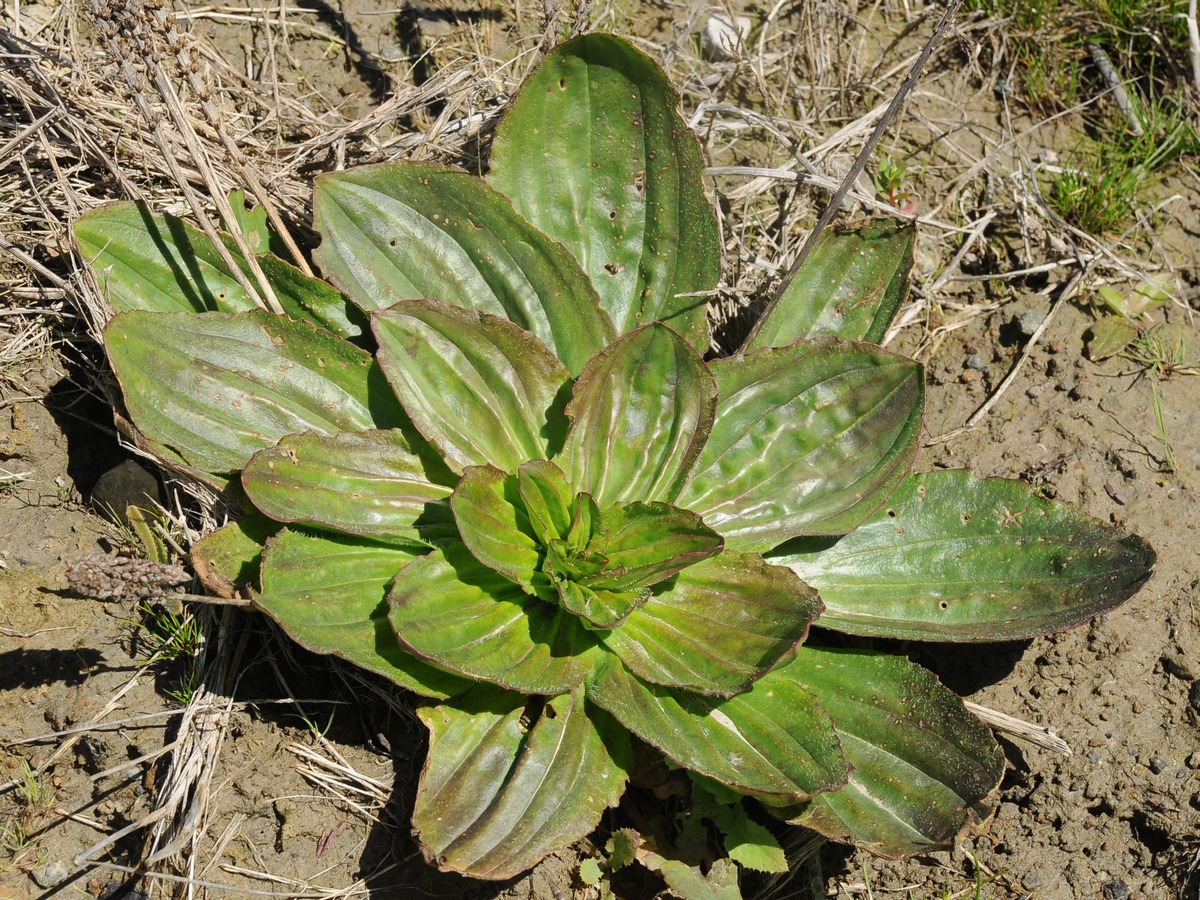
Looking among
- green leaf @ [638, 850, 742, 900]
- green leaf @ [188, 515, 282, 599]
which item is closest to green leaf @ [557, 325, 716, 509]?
green leaf @ [188, 515, 282, 599]

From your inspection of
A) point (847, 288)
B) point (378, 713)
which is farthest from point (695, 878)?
point (847, 288)

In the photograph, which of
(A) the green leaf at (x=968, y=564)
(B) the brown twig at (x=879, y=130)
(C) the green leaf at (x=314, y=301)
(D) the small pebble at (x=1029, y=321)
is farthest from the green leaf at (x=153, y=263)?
(D) the small pebble at (x=1029, y=321)

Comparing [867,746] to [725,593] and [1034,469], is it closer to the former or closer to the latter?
[725,593]

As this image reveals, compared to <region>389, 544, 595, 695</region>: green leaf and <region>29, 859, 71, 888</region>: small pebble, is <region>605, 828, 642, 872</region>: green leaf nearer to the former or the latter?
<region>389, 544, 595, 695</region>: green leaf

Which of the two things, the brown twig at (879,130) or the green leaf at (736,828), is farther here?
the green leaf at (736,828)

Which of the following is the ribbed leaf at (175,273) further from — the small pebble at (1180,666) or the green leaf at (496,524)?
the small pebble at (1180,666)

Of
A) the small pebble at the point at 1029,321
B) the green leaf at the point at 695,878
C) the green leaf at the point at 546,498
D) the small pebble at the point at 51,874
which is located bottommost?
the green leaf at the point at 695,878

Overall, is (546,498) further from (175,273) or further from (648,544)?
(175,273)

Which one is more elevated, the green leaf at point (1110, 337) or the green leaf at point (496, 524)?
the green leaf at point (496, 524)
